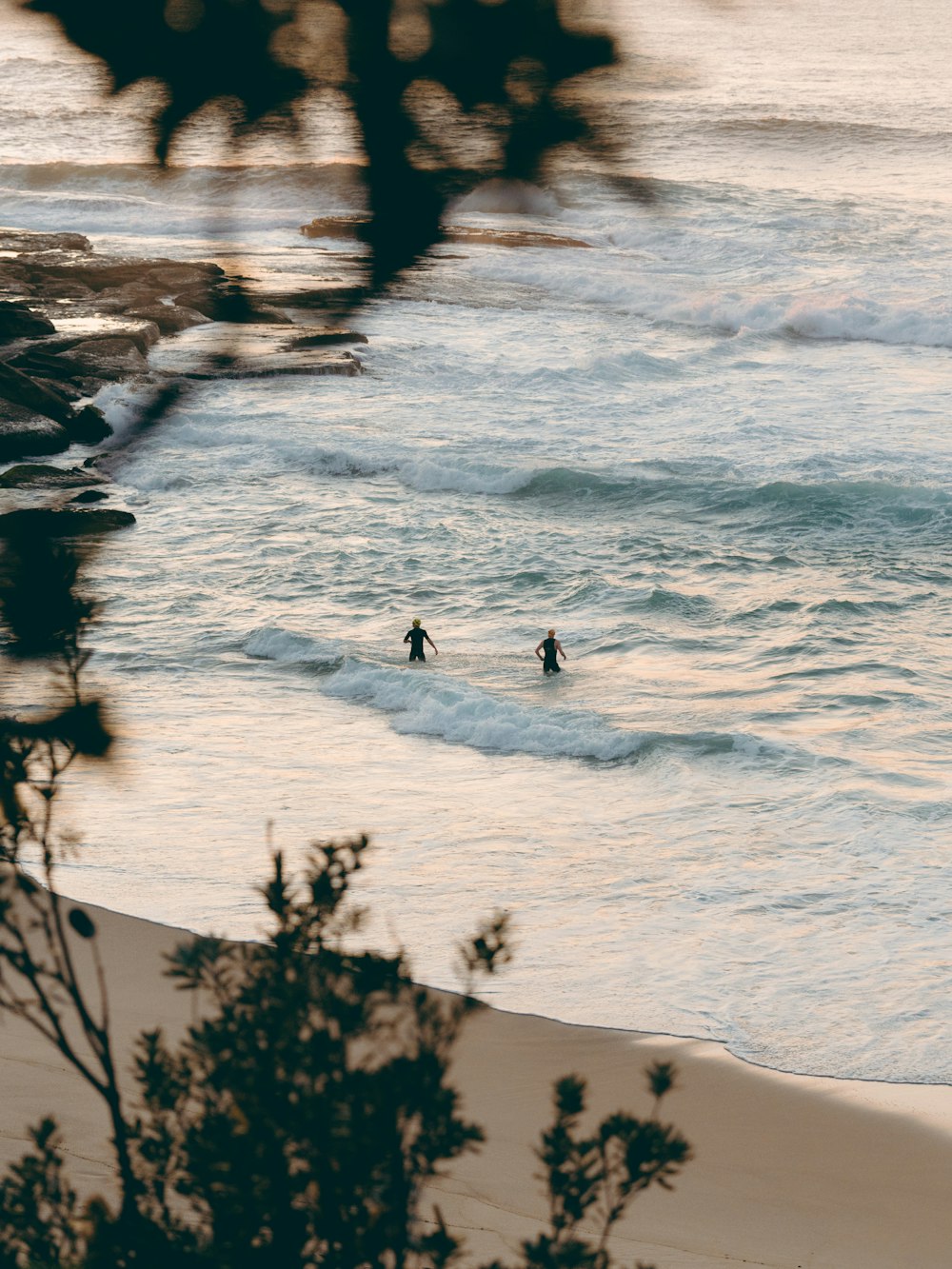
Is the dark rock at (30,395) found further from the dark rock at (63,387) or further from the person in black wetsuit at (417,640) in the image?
the person in black wetsuit at (417,640)

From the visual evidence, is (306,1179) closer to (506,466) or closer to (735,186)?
(506,466)

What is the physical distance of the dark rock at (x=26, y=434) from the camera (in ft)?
75.2

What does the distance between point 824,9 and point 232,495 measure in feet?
53.2

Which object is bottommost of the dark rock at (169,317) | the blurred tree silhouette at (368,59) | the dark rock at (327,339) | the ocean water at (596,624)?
the ocean water at (596,624)

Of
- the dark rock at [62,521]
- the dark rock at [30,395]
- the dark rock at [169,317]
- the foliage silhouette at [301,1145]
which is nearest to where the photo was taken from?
the foliage silhouette at [301,1145]

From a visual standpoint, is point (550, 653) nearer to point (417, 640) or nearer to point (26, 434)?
point (417, 640)

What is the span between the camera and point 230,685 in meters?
14.9

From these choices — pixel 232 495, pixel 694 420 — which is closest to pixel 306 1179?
pixel 232 495

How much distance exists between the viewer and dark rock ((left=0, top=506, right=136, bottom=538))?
Result: 19422mm

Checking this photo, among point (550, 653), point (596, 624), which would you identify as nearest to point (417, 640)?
point (550, 653)

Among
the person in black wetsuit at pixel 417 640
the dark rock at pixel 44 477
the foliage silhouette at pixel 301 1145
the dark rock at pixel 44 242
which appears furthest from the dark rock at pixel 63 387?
the foliage silhouette at pixel 301 1145

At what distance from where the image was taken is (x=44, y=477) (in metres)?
21.7

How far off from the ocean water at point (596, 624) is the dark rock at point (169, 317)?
103 cm

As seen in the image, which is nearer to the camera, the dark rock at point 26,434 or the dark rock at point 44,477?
the dark rock at point 44,477
